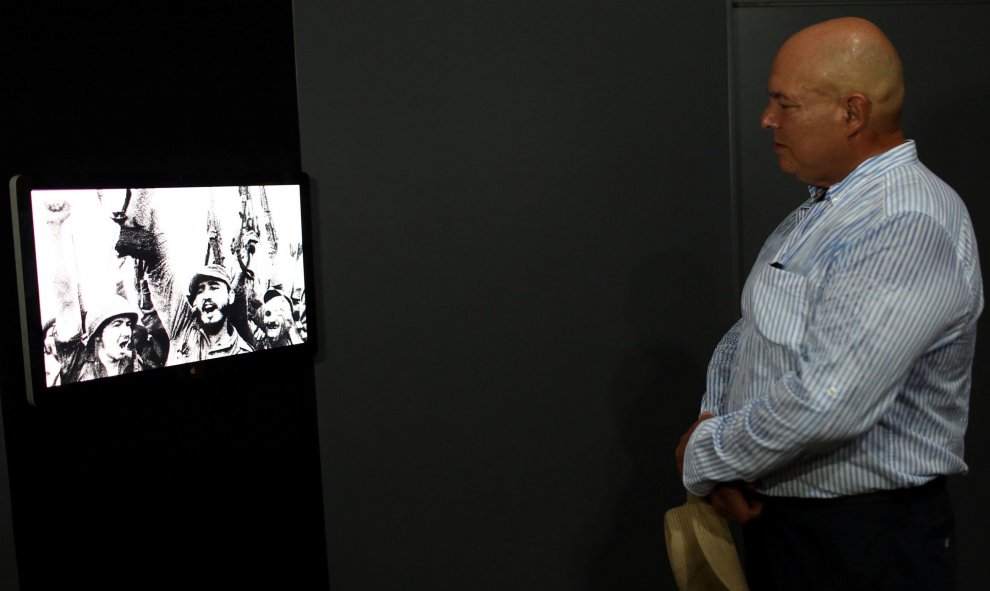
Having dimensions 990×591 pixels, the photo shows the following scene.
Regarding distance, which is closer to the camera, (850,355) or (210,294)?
(850,355)

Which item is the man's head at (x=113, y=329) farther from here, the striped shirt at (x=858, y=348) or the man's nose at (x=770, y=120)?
the man's nose at (x=770, y=120)

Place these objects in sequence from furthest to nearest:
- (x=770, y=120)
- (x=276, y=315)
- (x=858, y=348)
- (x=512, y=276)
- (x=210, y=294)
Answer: (x=512, y=276)
(x=276, y=315)
(x=210, y=294)
(x=770, y=120)
(x=858, y=348)

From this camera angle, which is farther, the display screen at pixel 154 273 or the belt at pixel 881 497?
the display screen at pixel 154 273

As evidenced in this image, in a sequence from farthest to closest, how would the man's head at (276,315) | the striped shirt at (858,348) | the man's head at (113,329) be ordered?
the man's head at (276,315), the man's head at (113,329), the striped shirt at (858,348)

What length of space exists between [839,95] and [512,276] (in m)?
1.24

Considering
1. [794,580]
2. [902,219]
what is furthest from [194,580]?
[902,219]

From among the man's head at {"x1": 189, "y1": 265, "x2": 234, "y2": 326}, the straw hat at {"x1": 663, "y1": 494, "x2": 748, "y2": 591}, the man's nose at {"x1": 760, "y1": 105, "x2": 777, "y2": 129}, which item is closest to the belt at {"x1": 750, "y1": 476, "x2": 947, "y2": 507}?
the straw hat at {"x1": 663, "y1": 494, "x2": 748, "y2": 591}

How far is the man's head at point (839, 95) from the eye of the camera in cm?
173

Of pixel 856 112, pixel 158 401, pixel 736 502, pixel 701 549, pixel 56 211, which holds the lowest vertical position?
pixel 701 549

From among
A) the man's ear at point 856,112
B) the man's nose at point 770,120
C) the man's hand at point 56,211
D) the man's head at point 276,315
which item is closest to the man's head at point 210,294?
the man's head at point 276,315

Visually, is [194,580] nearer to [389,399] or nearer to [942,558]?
[389,399]

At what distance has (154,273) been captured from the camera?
2031 mm

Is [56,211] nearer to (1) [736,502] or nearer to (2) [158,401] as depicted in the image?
(2) [158,401]


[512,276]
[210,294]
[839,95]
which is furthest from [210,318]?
[839,95]
